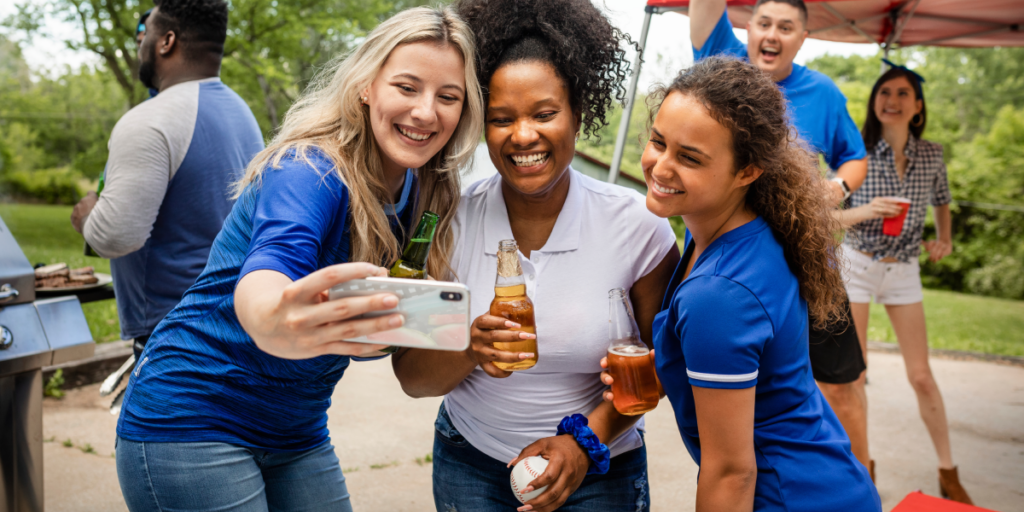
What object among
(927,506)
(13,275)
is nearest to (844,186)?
(927,506)

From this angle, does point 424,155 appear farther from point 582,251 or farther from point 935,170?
point 935,170

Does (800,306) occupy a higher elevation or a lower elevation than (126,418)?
higher

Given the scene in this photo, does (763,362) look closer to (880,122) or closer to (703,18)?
(703,18)

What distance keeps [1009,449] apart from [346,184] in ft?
17.9

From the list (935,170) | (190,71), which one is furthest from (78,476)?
(935,170)

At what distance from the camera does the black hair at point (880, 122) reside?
13.8 feet

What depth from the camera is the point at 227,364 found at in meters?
1.52

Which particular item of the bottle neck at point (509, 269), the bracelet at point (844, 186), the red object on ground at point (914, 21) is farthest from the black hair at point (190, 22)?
the red object on ground at point (914, 21)

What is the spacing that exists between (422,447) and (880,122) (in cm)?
374

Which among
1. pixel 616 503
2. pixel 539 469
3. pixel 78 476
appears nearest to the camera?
pixel 539 469

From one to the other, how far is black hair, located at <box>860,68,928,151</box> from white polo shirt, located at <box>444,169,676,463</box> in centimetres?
315

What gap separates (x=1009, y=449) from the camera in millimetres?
4816

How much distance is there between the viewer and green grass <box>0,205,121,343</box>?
7.33 m

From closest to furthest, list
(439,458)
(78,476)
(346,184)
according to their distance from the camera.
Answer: (346,184) → (439,458) → (78,476)
